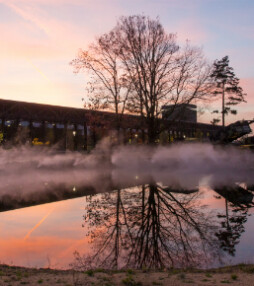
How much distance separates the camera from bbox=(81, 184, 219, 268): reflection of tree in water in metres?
7.46

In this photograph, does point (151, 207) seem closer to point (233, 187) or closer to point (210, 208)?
point (210, 208)

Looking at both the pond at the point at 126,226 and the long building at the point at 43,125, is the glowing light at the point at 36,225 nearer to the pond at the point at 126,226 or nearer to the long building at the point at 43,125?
the pond at the point at 126,226

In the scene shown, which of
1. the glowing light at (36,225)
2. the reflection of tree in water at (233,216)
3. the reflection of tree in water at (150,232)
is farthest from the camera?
the glowing light at (36,225)

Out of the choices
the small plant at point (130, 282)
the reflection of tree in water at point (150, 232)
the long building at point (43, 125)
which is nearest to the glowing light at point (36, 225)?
the reflection of tree in water at point (150, 232)

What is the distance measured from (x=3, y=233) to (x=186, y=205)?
664cm

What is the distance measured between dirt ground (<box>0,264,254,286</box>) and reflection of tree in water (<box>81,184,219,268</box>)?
79 cm

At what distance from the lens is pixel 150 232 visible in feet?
31.7

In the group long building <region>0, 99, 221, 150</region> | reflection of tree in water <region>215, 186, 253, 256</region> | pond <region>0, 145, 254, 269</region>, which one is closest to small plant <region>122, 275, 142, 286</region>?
pond <region>0, 145, 254, 269</region>

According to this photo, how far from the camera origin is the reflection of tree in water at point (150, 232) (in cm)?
746

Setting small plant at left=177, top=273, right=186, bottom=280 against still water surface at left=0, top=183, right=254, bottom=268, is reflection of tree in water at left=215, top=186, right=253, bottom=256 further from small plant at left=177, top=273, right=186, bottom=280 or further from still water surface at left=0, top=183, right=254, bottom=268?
small plant at left=177, top=273, right=186, bottom=280

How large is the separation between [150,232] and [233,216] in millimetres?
3365

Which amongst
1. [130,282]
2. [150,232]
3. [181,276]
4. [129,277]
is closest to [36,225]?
[150,232]

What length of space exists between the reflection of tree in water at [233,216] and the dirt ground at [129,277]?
1.61 m

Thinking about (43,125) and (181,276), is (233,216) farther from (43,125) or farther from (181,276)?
(43,125)
